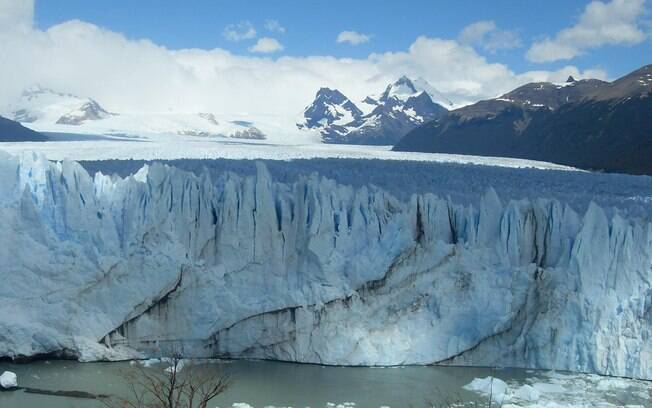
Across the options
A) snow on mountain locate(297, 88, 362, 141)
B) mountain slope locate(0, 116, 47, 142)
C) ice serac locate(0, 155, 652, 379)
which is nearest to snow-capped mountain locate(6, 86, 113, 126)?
snow on mountain locate(297, 88, 362, 141)

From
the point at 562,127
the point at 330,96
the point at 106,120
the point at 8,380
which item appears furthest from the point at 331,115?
the point at 8,380

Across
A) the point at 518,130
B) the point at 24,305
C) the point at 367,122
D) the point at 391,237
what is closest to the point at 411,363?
the point at 391,237

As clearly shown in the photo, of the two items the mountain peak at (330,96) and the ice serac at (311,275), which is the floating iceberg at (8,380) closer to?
the ice serac at (311,275)

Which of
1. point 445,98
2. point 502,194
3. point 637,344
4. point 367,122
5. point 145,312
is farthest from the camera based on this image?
point 445,98

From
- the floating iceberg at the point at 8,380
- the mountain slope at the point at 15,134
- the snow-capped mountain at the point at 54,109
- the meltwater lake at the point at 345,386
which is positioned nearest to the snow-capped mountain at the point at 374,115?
the snow-capped mountain at the point at 54,109

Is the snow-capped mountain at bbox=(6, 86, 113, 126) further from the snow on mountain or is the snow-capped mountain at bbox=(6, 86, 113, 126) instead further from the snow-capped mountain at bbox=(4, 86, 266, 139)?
the snow on mountain

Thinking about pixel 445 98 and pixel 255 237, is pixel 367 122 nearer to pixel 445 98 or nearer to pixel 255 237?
pixel 445 98

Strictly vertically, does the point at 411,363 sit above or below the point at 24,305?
below
